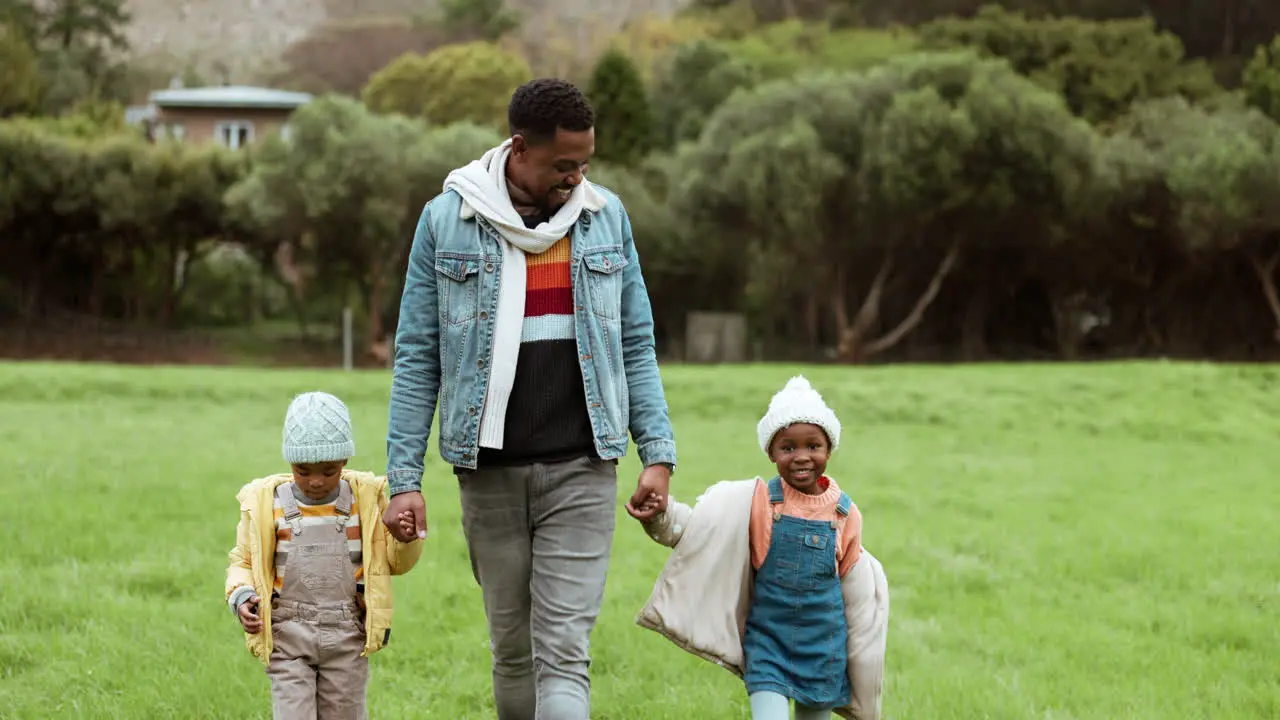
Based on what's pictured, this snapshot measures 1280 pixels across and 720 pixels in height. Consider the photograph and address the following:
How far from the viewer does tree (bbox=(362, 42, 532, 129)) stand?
6444 centimetres

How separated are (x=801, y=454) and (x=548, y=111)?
1.37 meters

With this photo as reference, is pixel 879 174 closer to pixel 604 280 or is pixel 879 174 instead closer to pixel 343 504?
pixel 604 280

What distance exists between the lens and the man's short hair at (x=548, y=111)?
3.92m

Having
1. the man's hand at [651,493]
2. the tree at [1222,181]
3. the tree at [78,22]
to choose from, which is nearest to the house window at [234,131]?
the tree at [78,22]

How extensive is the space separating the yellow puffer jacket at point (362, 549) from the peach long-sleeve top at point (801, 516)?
110 cm

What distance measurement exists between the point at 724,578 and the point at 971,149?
1150 inches

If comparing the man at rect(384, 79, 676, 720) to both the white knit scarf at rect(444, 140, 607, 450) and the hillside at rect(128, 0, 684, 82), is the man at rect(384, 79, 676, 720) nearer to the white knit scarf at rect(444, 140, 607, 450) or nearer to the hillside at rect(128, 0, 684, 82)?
the white knit scarf at rect(444, 140, 607, 450)

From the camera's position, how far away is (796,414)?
429cm

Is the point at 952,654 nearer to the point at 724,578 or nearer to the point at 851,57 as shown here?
the point at 724,578

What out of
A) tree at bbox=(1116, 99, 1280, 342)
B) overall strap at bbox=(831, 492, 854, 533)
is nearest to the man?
overall strap at bbox=(831, 492, 854, 533)

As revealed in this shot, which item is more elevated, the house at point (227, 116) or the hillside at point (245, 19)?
the hillside at point (245, 19)

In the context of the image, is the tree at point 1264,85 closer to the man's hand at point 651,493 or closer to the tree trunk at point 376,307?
the tree trunk at point 376,307

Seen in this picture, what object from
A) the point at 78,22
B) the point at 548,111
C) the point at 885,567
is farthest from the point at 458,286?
the point at 78,22

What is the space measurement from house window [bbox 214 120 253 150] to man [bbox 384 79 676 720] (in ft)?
209
